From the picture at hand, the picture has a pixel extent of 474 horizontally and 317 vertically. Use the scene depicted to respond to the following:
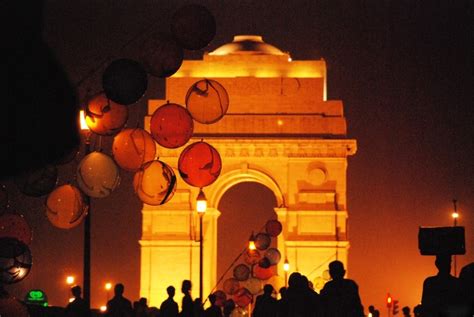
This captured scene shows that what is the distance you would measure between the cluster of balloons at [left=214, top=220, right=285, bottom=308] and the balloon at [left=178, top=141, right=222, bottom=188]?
30.1 feet

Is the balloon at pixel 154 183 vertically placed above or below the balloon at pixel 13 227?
above

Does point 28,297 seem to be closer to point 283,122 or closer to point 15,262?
point 15,262

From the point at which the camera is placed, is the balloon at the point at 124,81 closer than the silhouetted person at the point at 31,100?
No

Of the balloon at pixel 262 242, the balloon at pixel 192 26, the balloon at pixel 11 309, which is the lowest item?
the balloon at pixel 11 309

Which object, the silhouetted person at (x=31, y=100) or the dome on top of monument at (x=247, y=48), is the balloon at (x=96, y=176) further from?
the dome on top of monument at (x=247, y=48)

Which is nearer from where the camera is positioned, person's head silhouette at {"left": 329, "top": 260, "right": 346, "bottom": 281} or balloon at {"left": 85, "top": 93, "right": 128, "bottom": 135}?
person's head silhouette at {"left": 329, "top": 260, "right": 346, "bottom": 281}

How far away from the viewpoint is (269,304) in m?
14.8

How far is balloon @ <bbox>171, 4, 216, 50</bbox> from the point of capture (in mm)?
13156

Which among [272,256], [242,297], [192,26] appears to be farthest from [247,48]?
[192,26]

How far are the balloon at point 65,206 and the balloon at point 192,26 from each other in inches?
87.4

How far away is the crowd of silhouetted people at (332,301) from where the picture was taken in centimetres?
689

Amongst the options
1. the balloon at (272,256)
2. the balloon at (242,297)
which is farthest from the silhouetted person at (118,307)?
the balloon at (272,256)

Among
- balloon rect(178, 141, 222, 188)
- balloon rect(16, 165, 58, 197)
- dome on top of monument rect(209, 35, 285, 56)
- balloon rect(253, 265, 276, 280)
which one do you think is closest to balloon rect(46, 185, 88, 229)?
balloon rect(16, 165, 58, 197)

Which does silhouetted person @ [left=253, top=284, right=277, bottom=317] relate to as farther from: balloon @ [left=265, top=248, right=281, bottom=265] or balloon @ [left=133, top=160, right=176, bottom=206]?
balloon @ [left=265, top=248, right=281, bottom=265]
